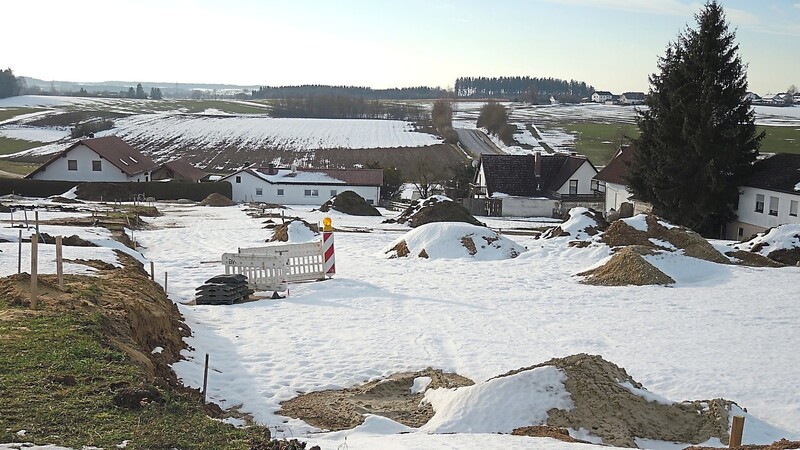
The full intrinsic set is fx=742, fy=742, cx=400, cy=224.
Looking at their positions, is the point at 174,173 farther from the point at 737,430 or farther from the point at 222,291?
the point at 737,430

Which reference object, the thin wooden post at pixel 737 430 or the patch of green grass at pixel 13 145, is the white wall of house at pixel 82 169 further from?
the thin wooden post at pixel 737 430

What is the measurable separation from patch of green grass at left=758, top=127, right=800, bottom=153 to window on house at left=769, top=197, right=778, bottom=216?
40.3 metres

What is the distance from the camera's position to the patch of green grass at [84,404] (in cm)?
711

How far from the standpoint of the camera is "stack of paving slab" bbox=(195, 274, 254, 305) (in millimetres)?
17516

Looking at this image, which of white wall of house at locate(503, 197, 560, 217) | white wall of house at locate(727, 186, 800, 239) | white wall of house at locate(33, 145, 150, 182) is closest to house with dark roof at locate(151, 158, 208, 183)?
white wall of house at locate(33, 145, 150, 182)

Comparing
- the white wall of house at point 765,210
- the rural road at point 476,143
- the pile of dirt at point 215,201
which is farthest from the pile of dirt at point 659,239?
the rural road at point 476,143

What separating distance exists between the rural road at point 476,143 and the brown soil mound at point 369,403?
80.5 metres

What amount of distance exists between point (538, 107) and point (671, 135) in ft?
506

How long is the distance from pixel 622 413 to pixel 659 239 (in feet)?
55.9

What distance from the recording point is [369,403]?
35.7ft

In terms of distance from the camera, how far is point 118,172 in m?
59.5

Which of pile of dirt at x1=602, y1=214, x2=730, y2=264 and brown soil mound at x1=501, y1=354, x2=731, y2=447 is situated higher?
pile of dirt at x1=602, y1=214, x2=730, y2=264

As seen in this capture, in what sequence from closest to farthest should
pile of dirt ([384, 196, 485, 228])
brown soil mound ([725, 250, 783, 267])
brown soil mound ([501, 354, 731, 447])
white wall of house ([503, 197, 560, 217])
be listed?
brown soil mound ([501, 354, 731, 447]) → brown soil mound ([725, 250, 783, 267]) → pile of dirt ([384, 196, 485, 228]) → white wall of house ([503, 197, 560, 217])

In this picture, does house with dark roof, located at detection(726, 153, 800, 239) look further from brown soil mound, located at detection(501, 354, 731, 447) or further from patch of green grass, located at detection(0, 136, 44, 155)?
patch of green grass, located at detection(0, 136, 44, 155)
